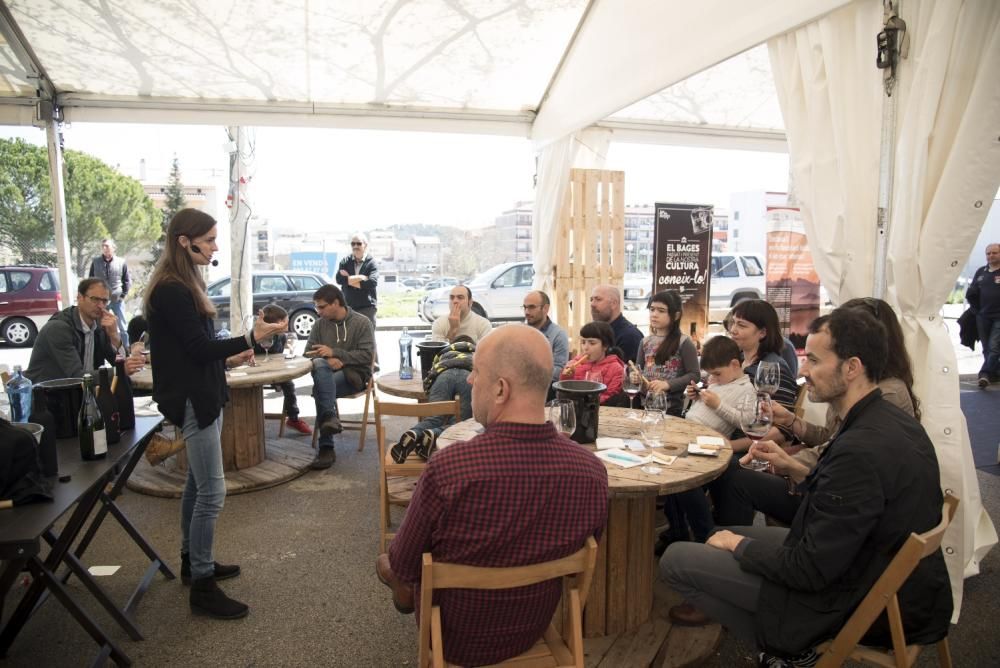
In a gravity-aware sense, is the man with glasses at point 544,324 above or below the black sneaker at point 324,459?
above

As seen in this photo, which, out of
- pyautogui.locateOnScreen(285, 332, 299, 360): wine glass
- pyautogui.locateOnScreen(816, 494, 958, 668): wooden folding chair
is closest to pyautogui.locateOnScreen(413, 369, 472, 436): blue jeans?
pyautogui.locateOnScreen(285, 332, 299, 360): wine glass

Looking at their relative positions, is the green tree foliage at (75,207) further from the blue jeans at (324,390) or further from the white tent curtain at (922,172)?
the white tent curtain at (922,172)

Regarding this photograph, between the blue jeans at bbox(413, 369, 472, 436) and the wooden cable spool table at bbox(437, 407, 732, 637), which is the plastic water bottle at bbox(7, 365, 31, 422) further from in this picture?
the blue jeans at bbox(413, 369, 472, 436)

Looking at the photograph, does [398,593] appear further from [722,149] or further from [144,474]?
[722,149]

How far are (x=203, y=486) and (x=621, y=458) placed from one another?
1.78m

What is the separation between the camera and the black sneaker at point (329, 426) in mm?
4754

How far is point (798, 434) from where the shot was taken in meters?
2.76

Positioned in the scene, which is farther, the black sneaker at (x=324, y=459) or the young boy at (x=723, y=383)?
the black sneaker at (x=324, y=459)

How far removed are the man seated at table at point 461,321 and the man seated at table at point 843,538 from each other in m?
3.24

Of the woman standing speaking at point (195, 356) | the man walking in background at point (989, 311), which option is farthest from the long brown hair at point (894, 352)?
the man walking in background at point (989, 311)

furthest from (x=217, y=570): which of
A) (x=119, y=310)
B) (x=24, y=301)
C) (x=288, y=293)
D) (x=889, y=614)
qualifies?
(x=24, y=301)

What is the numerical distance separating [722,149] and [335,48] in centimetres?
449

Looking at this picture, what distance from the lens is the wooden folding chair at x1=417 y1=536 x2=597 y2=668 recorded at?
1.43m

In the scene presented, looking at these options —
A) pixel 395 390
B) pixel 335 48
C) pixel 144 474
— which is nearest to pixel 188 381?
pixel 395 390
